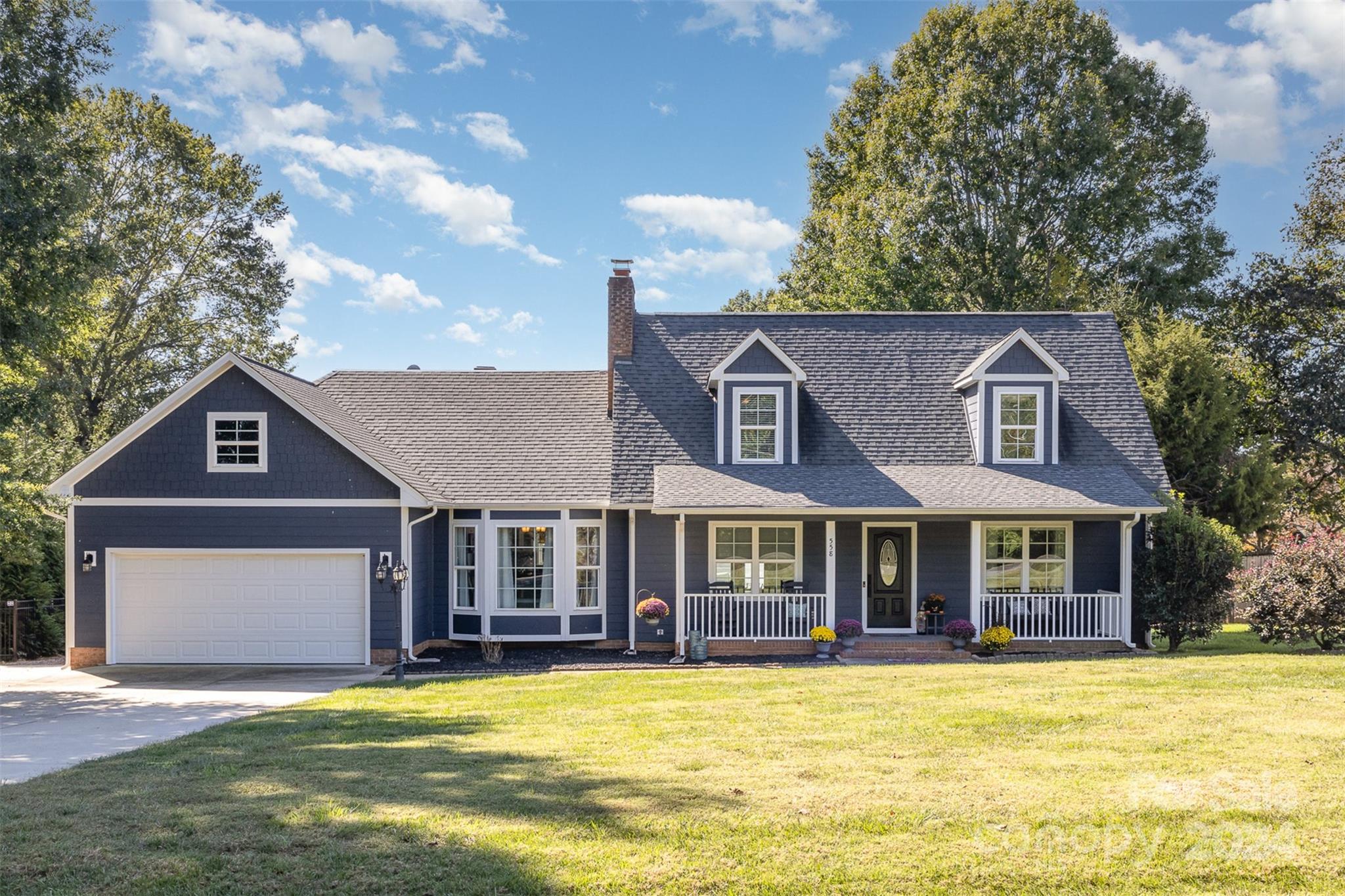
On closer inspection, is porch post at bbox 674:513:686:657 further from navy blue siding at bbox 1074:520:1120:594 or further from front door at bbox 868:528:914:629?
navy blue siding at bbox 1074:520:1120:594

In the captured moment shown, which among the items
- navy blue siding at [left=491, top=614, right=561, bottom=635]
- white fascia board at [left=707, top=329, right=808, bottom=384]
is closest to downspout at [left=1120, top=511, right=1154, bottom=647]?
white fascia board at [left=707, top=329, right=808, bottom=384]

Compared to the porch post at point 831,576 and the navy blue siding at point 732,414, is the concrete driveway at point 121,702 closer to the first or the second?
the navy blue siding at point 732,414

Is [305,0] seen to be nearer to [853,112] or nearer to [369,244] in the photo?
[369,244]

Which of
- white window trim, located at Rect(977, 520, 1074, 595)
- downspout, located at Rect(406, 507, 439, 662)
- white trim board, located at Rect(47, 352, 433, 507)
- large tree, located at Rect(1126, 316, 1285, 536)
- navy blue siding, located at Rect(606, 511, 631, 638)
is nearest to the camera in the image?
white trim board, located at Rect(47, 352, 433, 507)

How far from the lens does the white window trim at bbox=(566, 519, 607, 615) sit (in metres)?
18.5

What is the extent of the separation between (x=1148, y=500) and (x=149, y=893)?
654 inches

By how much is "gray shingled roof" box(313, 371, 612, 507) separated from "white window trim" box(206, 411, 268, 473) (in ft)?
10.2

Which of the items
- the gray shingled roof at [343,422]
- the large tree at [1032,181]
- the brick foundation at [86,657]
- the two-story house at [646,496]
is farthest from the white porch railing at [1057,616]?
the brick foundation at [86,657]

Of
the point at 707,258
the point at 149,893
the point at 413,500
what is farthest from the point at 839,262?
the point at 149,893

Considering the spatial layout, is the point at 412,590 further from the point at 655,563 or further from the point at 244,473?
the point at 655,563

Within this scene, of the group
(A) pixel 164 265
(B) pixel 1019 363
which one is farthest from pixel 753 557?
(A) pixel 164 265

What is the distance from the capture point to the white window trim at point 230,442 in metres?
16.8

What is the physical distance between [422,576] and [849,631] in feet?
27.0

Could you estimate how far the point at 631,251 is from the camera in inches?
850
